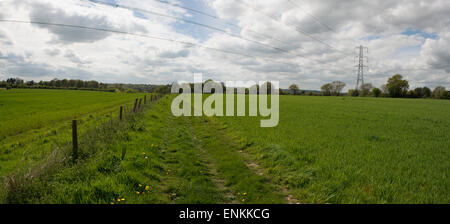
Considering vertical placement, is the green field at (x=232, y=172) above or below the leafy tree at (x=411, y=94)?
below

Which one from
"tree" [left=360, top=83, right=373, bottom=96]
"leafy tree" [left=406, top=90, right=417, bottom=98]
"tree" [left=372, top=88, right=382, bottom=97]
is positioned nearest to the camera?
"leafy tree" [left=406, top=90, right=417, bottom=98]

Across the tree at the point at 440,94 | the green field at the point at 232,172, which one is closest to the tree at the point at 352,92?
the tree at the point at 440,94

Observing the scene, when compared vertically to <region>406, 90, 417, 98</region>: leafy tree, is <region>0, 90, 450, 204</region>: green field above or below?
below

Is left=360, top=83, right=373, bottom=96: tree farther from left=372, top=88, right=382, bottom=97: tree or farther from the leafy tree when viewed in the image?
the leafy tree

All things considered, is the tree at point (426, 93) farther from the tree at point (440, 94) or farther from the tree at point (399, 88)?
the tree at point (399, 88)

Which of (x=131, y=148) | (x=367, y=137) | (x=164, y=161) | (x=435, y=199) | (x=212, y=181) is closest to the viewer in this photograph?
(x=435, y=199)

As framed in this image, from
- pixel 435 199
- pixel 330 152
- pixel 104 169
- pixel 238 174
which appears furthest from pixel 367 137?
pixel 104 169

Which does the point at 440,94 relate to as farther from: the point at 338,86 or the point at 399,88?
the point at 338,86

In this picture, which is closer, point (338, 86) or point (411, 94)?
point (411, 94)

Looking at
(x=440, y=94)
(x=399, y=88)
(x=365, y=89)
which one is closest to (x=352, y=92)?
(x=365, y=89)

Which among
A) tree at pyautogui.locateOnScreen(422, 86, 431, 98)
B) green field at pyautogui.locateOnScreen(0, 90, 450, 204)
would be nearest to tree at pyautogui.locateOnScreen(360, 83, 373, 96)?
tree at pyautogui.locateOnScreen(422, 86, 431, 98)

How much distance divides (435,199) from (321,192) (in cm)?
240

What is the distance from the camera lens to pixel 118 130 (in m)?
10.8

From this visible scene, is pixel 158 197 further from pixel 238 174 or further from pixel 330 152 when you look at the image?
pixel 330 152
